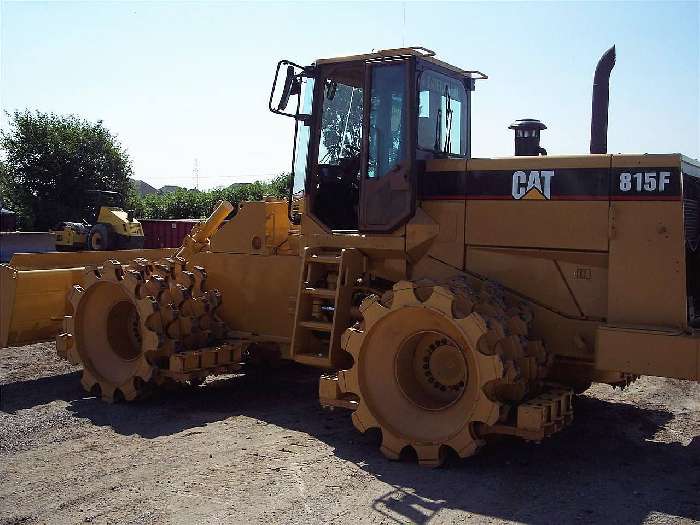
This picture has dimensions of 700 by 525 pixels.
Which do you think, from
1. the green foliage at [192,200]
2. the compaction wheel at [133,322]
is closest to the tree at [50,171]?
the green foliage at [192,200]

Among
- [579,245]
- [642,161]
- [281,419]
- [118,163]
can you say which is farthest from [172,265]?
[118,163]

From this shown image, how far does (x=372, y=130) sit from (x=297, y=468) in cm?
308

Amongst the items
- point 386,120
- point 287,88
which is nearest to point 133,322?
point 287,88

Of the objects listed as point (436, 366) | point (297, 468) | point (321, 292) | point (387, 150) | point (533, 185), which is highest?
point (387, 150)

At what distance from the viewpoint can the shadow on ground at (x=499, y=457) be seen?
4.81 metres

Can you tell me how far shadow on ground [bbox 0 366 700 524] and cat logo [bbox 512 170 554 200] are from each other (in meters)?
2.04

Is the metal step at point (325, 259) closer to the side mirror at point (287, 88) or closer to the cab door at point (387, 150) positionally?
the cab door at point (387, 150)

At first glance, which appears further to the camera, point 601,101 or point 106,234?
point 106,234

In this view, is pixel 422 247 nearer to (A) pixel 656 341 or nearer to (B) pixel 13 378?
(A) pixel 656 341

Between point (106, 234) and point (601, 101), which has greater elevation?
point (601, 101)

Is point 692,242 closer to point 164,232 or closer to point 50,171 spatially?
point 164,232

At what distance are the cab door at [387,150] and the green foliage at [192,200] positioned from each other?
26.5 metres

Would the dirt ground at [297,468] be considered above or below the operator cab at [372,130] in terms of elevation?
below

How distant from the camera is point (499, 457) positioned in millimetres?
5777
